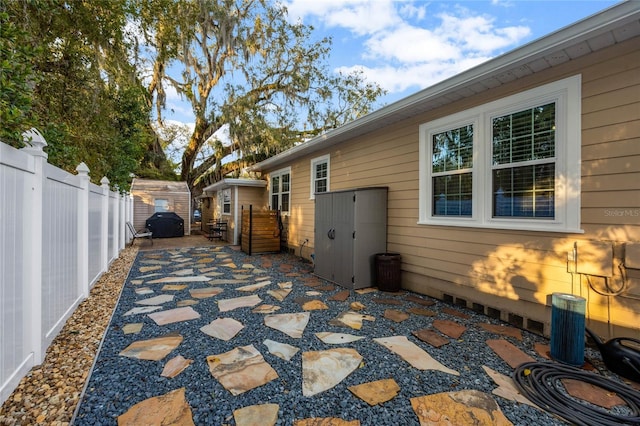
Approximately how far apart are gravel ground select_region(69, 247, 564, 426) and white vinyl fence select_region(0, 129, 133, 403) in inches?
15.2

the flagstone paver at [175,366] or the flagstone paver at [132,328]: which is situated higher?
the flagstone paver at [132,328]

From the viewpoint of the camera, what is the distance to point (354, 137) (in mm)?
6141

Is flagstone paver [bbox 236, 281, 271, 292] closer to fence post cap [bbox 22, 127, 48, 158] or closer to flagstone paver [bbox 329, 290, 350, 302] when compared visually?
flagstone paver [bbox 329, 290, 350, 302]

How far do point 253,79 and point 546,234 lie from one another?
43.3ft

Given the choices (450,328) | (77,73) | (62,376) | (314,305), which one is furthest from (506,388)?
(77,73)

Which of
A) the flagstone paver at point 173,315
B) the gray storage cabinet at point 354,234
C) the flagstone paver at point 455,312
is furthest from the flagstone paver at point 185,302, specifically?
the flagstone paver at point 455,312

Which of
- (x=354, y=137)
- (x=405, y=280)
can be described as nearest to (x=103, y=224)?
(x=354, y=137)

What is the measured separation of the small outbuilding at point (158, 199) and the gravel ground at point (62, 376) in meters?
11.5

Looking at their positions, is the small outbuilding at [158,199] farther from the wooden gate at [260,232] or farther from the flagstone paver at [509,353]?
the flagstone paver at [509,353]

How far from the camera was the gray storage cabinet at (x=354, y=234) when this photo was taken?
485cm

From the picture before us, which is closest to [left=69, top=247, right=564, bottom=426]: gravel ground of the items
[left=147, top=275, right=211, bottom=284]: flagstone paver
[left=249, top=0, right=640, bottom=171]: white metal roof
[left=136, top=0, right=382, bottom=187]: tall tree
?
[left=147, top=275, right=211, bottom=284]: flagstone paver

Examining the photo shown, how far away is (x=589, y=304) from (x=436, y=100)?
9.69 ft

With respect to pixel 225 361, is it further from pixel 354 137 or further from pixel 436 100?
pixel 354 137

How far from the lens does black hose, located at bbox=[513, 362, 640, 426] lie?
6.20ft
